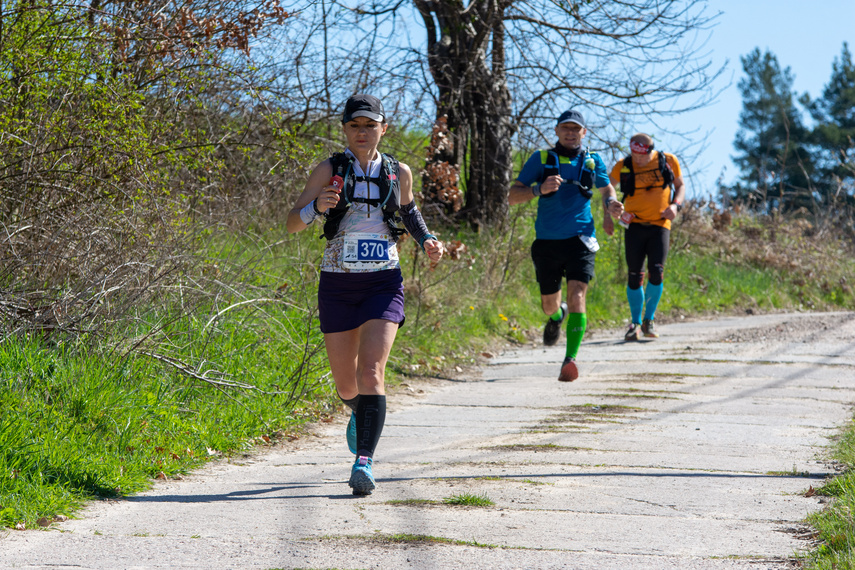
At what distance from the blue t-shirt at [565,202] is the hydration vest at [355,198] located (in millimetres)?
2880

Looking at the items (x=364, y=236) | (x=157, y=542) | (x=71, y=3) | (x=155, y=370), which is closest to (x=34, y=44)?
(x=71, y=3)

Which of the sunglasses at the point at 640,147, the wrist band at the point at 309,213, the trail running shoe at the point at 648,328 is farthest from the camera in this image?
the trail running shoe at the point at 648,328

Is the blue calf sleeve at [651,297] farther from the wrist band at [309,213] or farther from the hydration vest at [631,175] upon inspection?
the wrist band at [309,213]

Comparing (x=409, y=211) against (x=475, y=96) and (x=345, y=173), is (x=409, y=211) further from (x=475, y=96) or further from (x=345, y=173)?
(x=475, y=96)

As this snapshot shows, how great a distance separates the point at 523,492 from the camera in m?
4.30

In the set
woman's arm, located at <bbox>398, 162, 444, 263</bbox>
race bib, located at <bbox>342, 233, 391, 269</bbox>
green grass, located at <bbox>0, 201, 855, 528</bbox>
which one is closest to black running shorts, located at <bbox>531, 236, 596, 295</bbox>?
green grass, located at <bbox>0, 201, 855, 528</bbox>

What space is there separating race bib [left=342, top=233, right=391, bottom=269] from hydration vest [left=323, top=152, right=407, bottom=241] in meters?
0.11

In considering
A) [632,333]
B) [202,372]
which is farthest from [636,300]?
[202,372]

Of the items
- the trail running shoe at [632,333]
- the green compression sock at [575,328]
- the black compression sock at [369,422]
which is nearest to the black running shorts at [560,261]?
the green compression sock at [575,328]

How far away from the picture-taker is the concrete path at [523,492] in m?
3.34

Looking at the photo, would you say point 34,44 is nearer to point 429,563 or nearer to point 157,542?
point 157,542

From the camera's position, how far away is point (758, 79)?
5353cm

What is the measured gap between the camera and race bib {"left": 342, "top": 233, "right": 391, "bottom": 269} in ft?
14.7

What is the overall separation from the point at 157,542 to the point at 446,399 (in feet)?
13.2
